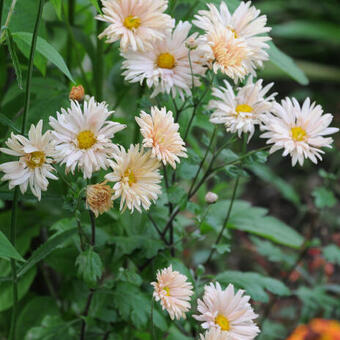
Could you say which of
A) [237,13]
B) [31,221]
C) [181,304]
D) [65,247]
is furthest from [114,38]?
[31,221]

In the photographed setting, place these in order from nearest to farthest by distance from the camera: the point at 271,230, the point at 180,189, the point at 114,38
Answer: the point at 114,38, the point at 180,189, the point at 271,230

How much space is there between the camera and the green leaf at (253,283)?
0.77m

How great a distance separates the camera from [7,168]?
0.56 m

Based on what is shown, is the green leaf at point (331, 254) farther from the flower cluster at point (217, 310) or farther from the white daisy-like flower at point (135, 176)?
the white daisy-like flower at point (135, 176)

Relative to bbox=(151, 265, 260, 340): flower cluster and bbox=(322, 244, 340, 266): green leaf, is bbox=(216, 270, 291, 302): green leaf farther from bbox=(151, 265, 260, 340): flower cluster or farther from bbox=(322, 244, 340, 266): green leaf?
bbox=(322, 244, 340, 266): green leaf

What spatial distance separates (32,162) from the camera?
566mm

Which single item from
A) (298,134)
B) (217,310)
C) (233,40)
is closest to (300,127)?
(298,134)

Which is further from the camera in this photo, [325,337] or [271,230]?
[325,337]

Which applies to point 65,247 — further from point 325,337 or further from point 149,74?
point 325,337

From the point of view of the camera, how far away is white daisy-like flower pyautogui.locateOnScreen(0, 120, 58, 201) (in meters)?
0.55

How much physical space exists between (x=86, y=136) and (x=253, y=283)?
374 mm

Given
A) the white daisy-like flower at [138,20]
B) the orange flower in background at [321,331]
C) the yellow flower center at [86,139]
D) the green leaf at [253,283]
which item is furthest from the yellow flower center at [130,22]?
the orange flower in background at [321,331]

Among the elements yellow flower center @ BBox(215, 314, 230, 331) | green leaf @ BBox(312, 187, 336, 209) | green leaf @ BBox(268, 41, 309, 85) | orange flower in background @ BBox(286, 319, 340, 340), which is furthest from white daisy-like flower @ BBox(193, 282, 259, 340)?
orange flower in background @ BBox(286, 319, 340, 340)

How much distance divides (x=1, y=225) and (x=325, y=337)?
0.82m
